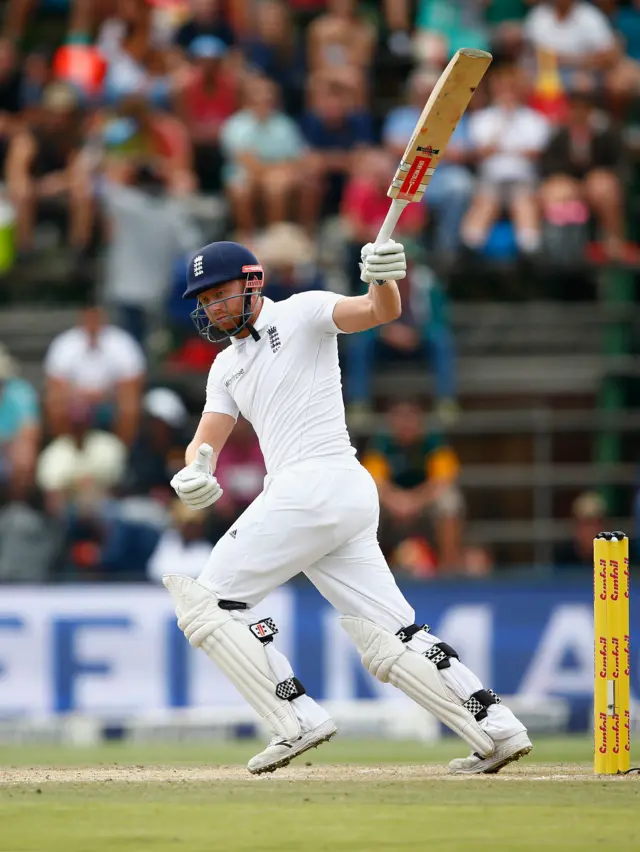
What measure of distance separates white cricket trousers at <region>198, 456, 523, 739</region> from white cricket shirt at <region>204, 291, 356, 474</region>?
0.09 m

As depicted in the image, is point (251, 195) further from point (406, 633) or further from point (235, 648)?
point (235, 648)

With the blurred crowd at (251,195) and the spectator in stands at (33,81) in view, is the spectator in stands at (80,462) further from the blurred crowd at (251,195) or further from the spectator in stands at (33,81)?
the spectator in stands at (33,81)

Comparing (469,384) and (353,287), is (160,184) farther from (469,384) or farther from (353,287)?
(469,384)

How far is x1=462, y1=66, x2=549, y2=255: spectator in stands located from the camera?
14484mm

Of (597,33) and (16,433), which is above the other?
(597,33)

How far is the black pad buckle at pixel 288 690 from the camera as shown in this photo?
23.1 ft

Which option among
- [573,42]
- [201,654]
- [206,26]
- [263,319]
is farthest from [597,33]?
[263,319]

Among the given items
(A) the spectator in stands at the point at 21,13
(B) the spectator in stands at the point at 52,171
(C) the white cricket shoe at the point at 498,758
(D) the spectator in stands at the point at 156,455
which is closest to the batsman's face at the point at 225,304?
(C) the white cricket shoe at the point at 498,758

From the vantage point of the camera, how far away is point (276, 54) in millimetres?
15766

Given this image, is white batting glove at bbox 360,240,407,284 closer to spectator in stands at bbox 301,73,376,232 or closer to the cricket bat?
the cricket bat

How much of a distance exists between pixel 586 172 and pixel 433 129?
7.93 m

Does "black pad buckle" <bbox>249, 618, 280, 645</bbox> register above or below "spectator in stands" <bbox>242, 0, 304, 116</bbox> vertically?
below

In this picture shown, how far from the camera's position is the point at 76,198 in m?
14.4

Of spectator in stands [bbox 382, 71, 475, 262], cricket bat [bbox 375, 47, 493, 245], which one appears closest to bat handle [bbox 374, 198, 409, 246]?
cricket bat [bbox 375, 47, 493, 245]
